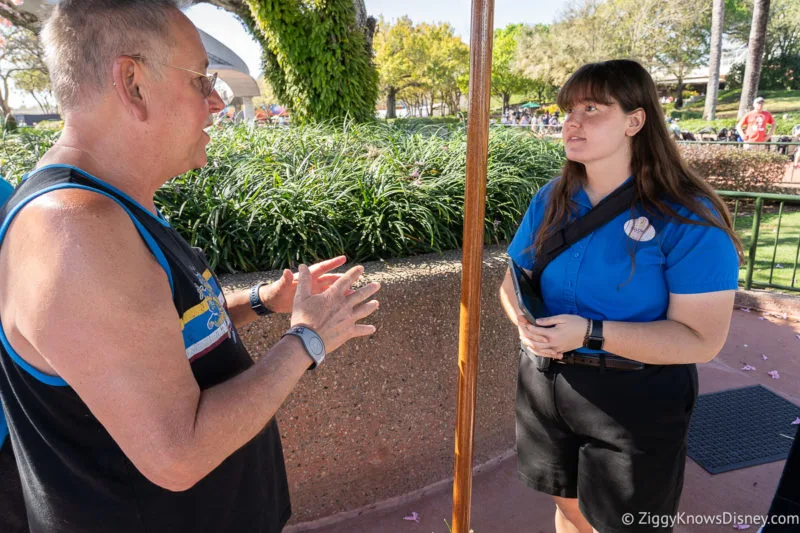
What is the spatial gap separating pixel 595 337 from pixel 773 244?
7.94 metres

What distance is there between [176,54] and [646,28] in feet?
143

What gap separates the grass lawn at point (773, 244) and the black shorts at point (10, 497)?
19.1 ft

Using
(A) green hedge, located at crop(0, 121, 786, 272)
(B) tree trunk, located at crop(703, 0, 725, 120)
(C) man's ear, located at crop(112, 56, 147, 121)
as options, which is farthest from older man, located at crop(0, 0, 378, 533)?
(B) tree trunk, located at crop(703, 0, 725, 120)

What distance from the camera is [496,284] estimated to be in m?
2.94

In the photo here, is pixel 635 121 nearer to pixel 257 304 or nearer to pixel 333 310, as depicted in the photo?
pixel 333 310

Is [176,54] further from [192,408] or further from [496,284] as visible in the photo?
[496,284]

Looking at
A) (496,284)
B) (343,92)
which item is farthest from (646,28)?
(496,284)

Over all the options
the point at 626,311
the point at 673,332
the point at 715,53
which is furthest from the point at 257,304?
the point at 715,53

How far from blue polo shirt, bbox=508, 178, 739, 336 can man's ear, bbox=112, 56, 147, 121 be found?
142cm

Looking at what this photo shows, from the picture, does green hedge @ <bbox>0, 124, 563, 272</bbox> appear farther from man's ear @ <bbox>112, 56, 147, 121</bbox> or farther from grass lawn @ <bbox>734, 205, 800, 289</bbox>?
grass lawn @ <bbox>734, 205, 800, 289</bbox>

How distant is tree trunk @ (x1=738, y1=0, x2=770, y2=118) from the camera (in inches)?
689

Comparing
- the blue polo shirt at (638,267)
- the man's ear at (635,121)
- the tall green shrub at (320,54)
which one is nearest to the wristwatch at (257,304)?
the blue polo shirt at (638,267)

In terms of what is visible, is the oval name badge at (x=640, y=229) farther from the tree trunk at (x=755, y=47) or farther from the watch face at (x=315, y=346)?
the tree trunk at (x=755, y=47)

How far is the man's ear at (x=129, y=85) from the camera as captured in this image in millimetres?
1079
